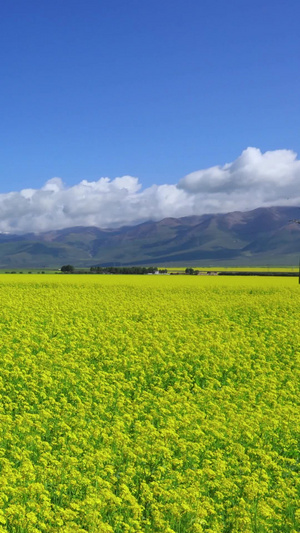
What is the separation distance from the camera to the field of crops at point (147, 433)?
23.0 feet

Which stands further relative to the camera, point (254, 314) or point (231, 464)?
point (254, 314)

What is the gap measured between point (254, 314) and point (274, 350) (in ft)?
34.3

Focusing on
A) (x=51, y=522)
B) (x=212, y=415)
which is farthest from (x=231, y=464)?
(x=51, y=522)

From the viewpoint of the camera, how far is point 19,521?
6.53m

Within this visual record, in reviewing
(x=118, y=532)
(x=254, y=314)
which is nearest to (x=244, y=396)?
(x=118, y=532)

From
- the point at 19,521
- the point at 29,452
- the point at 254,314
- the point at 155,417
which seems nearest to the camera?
the point at 19,521

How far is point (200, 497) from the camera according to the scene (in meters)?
7.46

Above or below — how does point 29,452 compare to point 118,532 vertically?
above

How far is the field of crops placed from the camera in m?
7.00

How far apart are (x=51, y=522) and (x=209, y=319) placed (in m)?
19.2

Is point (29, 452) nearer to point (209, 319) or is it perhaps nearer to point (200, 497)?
point (200, 497)

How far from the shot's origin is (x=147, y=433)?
9562mm

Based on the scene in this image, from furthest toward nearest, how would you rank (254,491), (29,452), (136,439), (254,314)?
(254,314)
(136,439)
(29,452)
(254,491)

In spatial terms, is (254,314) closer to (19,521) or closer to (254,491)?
(254,491)
